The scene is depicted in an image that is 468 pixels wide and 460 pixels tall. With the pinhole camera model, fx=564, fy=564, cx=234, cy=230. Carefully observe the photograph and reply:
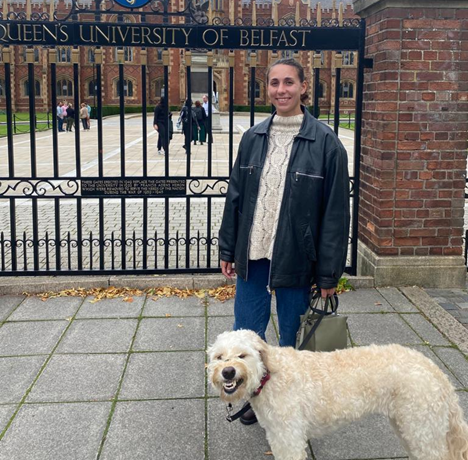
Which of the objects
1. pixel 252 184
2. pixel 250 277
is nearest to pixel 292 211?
pixel 252 184

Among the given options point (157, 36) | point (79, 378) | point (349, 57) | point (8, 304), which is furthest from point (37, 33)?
point (349, 57)

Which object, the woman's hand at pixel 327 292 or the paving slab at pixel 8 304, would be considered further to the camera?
the paving slab at pixel 8 304

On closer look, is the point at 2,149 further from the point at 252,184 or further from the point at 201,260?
the point at 252,184

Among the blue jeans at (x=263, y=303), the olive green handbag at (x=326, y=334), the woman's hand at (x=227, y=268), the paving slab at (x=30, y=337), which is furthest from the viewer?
the paving slab at (x=30, y=337)

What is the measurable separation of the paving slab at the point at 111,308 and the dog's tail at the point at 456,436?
311cm

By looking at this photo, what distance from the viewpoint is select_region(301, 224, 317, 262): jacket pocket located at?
123 inches

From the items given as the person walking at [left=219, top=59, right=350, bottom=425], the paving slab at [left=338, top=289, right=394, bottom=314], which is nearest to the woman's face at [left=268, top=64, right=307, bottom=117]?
the person walking at [left=219, top=59, right=350, bottom=425]

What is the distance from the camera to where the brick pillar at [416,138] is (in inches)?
214

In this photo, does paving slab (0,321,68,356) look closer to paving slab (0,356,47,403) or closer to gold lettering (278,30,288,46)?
paving slab (0,356,47,403)

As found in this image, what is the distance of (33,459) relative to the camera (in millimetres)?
3035

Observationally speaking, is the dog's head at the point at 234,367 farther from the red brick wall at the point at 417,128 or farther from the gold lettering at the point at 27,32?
the gold lettering at the point at 27,32

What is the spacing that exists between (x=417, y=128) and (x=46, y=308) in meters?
3.98

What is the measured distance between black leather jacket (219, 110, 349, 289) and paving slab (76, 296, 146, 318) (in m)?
2.31

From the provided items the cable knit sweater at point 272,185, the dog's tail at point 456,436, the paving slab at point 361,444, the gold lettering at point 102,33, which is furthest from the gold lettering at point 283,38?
the dog's tail at point 456,436
